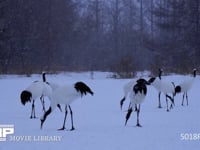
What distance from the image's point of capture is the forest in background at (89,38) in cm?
3619

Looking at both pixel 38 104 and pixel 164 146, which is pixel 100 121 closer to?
pixel 164 146

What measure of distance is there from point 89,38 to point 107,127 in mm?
37591

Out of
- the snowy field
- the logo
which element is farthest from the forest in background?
the logo

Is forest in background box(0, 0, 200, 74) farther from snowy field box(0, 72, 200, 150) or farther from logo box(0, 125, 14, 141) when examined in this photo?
logo box(0, 125, 14, 141)

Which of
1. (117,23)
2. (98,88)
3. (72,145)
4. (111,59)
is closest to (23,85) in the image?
(98,88)

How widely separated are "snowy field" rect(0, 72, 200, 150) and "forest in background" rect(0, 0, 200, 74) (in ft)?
46.8

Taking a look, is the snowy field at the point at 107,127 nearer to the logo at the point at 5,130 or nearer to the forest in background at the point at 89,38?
the logo at the point at 5,130

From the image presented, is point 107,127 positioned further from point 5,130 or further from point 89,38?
point 89,38

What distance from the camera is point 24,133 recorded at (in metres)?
10.1

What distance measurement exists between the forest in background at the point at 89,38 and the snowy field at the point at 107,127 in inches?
561

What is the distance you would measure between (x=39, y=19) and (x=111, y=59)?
11.4 meters

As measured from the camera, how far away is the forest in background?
119 feet

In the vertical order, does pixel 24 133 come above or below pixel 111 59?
below

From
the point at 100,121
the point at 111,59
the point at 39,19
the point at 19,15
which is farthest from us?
the point at 111,59
